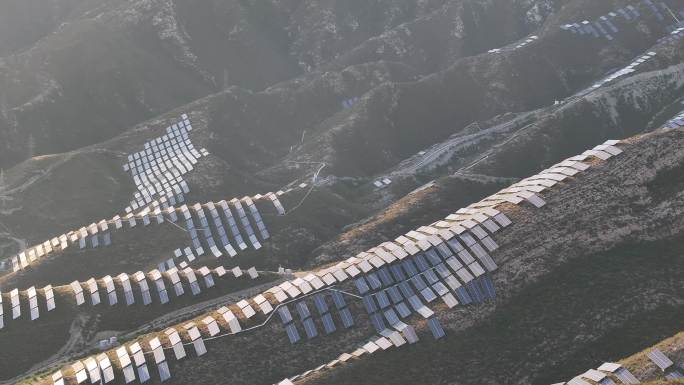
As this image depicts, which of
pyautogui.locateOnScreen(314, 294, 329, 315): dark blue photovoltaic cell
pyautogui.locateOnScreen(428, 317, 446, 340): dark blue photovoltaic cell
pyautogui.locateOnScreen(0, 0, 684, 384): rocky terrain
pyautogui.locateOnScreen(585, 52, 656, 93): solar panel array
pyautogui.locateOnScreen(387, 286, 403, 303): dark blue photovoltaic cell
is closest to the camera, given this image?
pyautogui.locateOnScreen(0, 0, 684, 384): rocky terrain

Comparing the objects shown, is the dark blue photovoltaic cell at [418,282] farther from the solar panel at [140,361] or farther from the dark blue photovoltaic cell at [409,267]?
the solar panel at [140,361]

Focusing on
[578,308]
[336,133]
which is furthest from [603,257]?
[336,133]

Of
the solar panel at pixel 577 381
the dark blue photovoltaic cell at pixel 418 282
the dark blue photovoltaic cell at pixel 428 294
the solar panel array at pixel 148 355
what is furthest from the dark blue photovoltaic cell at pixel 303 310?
the solar panel at pixel 577 381

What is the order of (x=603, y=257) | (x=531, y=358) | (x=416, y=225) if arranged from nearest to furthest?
(x=531, y=358) → (x=603, y=257) → (x=416, y=225)

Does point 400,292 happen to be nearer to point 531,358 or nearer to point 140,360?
point 531,358

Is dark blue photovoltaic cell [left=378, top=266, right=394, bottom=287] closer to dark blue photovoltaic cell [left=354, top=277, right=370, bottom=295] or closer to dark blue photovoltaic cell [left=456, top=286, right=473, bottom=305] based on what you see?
dark blue photovoltaic cell [left=354, top=277, right=370, bottom=295]

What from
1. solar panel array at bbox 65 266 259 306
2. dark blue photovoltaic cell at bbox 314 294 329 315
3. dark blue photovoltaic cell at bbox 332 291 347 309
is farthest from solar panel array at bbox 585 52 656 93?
solar panel array at bbox 65 266 259 306
